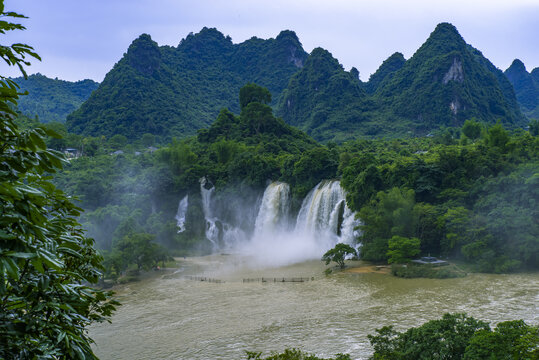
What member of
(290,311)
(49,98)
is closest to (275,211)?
(290,311)

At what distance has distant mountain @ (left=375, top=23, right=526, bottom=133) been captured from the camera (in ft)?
288

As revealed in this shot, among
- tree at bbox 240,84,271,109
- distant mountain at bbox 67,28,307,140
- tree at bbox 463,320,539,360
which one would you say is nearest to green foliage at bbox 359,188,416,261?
tree at bbox 463,320,539,360

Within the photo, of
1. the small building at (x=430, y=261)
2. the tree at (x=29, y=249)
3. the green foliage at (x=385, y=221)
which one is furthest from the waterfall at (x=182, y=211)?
the tree at (x=29, y=249)

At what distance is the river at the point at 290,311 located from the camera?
59.3ft

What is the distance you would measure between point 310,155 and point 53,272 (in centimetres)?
3985

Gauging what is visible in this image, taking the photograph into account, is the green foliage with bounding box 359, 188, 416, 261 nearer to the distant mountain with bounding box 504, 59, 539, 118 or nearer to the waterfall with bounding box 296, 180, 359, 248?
the waterfall with bounding box 296, 180, 359, 248

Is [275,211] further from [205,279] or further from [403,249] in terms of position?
[403,249]

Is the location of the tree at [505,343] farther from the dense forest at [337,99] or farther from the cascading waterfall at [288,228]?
the dense forest at [337,99]

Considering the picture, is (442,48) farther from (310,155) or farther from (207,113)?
(310,155)

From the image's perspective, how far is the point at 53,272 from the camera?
408cm

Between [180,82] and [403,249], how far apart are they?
105 meters

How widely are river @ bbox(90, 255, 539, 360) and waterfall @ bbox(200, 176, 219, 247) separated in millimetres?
17313

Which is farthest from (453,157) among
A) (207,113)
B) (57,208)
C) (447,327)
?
(207,113)

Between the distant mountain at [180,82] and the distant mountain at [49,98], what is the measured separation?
107 ft
